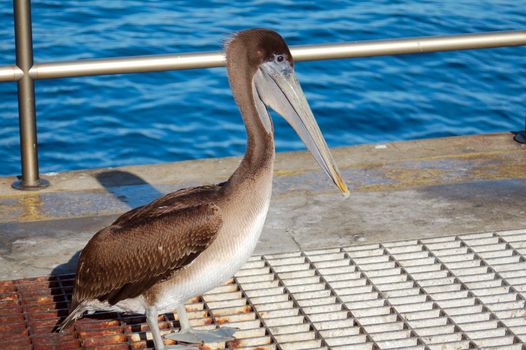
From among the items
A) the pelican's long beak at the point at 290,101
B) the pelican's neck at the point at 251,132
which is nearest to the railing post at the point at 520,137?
the pelican's long beak at the point at 290,101

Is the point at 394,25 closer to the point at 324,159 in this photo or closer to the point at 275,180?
the point at 275,180

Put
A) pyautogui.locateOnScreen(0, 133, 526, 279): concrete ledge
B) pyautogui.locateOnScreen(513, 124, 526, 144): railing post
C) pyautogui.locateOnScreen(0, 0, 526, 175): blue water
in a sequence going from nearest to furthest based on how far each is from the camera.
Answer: pyautogui.locateOnScreen(0, 133, 526, 279): concrete ledge < pyautogui.locateOnScreen(513, 124, 526, 144): railing post < pyautogui.locateOnScreen(0, 0, 526, 175): blue water

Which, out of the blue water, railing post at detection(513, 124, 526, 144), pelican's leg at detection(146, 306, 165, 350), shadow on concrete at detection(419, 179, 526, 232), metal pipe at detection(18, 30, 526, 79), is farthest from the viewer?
the blue water

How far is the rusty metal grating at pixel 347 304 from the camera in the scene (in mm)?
4082

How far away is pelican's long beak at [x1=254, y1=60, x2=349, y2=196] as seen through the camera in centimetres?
393

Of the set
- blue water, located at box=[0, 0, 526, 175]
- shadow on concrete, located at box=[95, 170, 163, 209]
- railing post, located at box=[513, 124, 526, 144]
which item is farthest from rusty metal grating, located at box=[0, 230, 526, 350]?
blue water, located at box=[0, 0, 526, 175]

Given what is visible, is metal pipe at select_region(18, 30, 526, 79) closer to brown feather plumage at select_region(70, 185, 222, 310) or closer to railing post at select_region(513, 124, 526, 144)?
railing post at select_region(513, 124, 526, 144)

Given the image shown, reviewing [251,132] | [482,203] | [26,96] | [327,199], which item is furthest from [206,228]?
[482,203]

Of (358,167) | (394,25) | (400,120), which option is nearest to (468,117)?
(400,120)

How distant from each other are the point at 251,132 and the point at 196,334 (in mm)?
783

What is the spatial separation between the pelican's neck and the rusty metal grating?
0.66 meters

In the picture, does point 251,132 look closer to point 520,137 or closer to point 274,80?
point 274,80

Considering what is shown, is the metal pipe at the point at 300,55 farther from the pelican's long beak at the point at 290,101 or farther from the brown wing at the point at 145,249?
the brown wing at the point at 145,249

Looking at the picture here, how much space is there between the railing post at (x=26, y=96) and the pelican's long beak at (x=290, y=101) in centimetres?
164
